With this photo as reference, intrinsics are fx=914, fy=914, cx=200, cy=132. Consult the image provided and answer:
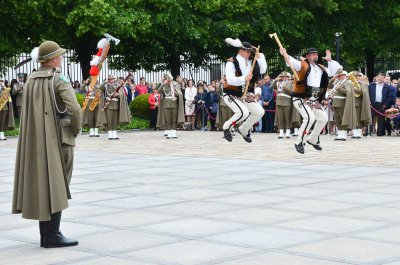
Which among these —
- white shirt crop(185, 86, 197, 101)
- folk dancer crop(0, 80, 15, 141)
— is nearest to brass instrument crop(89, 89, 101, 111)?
folk dancer crop(0, 80, 15, 141)

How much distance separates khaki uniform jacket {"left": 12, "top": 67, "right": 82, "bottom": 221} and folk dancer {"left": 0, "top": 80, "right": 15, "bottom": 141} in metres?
18.3

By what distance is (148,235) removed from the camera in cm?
841

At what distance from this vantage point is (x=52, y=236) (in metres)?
7.93

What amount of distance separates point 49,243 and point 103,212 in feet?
7.02

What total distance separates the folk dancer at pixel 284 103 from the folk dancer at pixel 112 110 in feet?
14.1

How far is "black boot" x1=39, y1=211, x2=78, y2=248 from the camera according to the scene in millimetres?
7922

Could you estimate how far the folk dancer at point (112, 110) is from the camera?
998 inches

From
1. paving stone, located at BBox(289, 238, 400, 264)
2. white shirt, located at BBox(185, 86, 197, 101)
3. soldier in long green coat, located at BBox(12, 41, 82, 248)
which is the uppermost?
white shirt, located at BBox(185, 86, 197, 101)

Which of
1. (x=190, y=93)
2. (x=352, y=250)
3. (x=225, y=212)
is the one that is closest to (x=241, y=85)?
(x=225, y=212)

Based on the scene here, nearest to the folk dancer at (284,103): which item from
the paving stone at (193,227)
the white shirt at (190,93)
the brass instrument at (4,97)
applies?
the white shirt at (190,93)

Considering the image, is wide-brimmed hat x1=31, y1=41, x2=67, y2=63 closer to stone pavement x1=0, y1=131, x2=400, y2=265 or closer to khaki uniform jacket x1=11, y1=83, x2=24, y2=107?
stone pavement x1=0, y1=131, x2=400, y2=265

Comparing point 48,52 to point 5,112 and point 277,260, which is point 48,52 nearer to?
point 277,260

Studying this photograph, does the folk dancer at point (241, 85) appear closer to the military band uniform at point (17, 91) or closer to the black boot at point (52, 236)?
the black boot at point (52, 236)

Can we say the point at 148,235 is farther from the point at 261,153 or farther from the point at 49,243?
the point at 261,153
